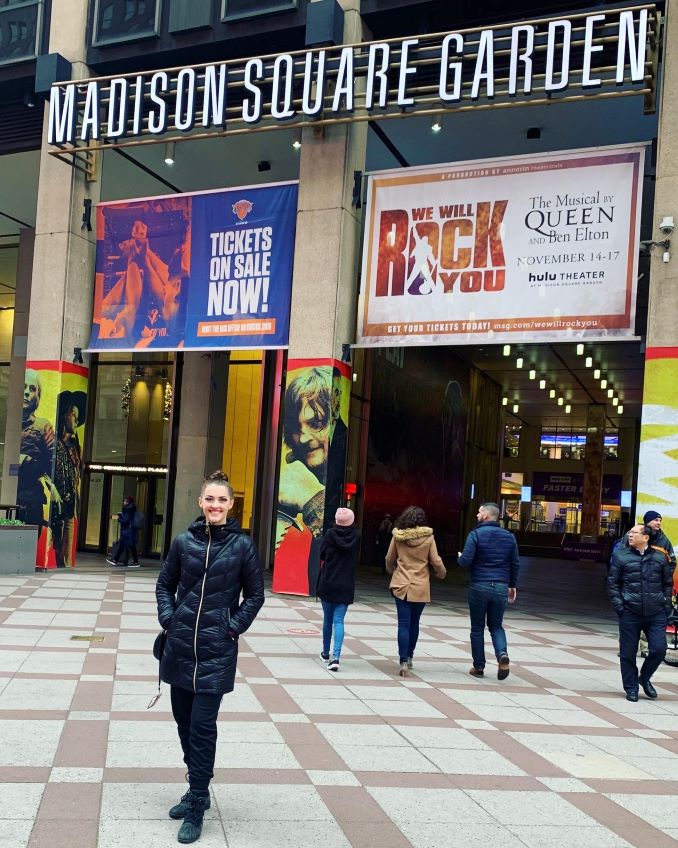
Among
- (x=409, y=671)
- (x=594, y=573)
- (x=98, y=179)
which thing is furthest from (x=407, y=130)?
(x=594, y=573)

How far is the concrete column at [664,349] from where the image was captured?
1401 centimetres

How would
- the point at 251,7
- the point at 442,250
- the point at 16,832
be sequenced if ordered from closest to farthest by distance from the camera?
the point at 16,832, the point at 442,250, the point at 251,7

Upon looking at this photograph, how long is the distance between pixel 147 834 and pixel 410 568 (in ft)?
17.7

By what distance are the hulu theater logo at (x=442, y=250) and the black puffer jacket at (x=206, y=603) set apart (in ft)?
39.6

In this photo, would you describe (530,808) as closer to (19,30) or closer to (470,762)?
(470,762)

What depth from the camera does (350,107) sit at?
1598 centimetres

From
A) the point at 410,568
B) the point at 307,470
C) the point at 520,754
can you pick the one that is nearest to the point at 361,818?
the point at 520,754

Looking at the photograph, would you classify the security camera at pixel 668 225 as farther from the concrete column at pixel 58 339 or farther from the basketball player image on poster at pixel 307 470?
the concrete column at pixel 58 339

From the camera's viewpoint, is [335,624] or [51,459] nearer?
[335,624]

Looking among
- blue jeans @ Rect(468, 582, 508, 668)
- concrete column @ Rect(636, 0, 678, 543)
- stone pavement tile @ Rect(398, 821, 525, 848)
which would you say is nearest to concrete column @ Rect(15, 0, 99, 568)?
concrete column @ Rect(636, 0, 678, 543)

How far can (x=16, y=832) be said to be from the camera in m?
4.45

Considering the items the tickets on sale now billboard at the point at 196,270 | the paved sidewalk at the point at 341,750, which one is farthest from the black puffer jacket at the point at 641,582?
the tickets on sale now billboard at the point at 196,270

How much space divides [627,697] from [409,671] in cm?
221

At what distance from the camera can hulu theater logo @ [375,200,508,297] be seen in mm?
16297
